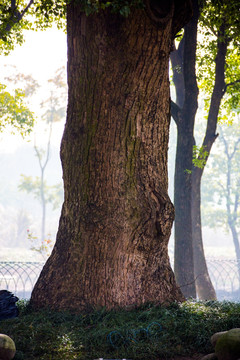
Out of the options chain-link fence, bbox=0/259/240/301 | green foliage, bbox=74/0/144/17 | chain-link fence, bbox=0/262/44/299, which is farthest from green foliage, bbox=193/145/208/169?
green foliage, bbox=74/0/144/17

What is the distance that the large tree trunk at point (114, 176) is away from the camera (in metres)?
5.55

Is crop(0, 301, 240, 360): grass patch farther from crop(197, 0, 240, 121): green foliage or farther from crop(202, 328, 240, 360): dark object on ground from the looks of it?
crop(197, 0, 240, 121): green foliage

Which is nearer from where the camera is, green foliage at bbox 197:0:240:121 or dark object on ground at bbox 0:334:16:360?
dark object on ground at bbox 0:334:16:360

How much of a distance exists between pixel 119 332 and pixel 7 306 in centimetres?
186

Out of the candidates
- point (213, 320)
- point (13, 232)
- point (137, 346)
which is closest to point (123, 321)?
point (137, 346)

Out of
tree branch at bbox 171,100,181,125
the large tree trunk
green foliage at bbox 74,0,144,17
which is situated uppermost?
tree branch at bbox 171,100,181,125

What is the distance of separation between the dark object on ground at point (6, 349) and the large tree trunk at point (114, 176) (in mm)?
1523

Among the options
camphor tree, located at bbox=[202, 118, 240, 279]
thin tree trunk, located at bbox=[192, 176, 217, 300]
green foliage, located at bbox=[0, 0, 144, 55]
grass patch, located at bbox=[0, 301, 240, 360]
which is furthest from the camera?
camphor tree, located at bbox=[202, 118, 240, 279]

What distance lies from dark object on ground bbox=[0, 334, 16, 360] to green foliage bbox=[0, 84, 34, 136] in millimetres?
10778

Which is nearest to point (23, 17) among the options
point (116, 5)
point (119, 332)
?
point (116, 5)

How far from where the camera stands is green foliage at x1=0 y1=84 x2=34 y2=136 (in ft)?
45.1

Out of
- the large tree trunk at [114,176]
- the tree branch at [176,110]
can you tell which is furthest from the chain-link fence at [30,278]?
the tree branch at [176,110]

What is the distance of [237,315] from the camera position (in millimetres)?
5000

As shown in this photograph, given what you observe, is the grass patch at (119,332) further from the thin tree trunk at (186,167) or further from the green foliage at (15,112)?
the green foliage at (15,112)
